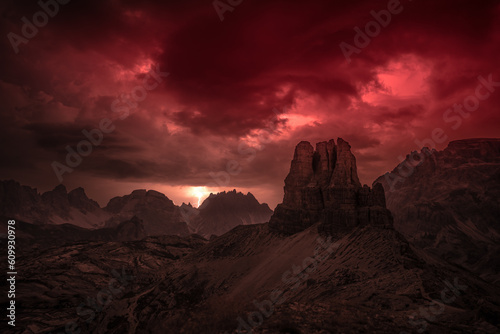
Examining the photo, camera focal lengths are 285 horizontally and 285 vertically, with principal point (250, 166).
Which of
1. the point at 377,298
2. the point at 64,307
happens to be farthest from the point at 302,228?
the point at 64,307

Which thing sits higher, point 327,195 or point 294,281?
point 327,195

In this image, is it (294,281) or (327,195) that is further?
(327,195)

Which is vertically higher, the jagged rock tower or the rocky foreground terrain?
the jagged rock tower

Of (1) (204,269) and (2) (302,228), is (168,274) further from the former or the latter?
(2) (302,228)

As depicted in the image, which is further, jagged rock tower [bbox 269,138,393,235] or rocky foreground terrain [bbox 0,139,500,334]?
jagged rock tower [bbox 269,138,393,235]
